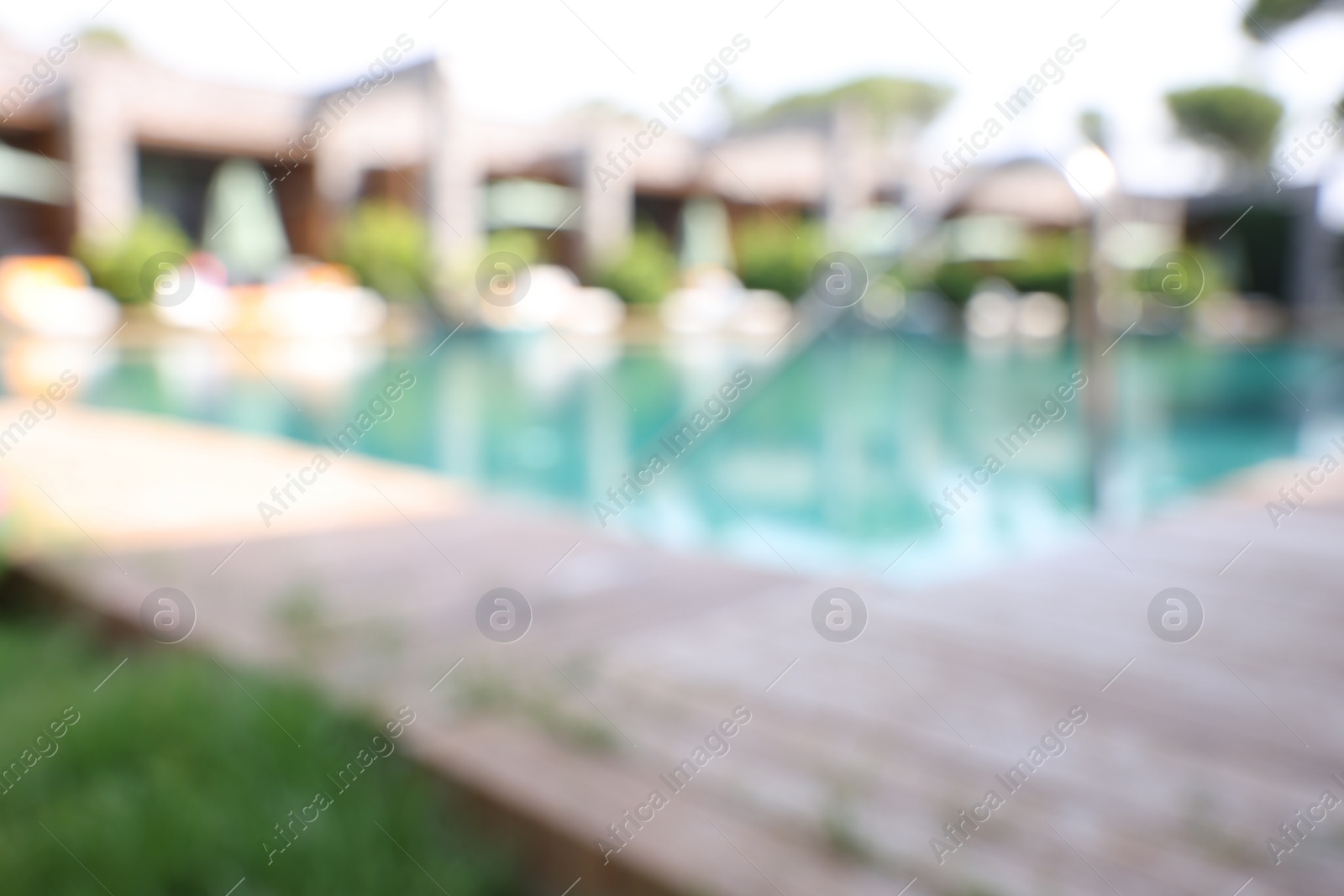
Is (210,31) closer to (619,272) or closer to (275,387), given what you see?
(275,387)

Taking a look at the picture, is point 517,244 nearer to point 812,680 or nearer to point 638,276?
point 638,276

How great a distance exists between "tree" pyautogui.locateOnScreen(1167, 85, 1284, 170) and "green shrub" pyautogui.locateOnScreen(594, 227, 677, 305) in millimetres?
17983

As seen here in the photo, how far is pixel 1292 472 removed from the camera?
4141 millimetres

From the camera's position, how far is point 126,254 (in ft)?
42.5

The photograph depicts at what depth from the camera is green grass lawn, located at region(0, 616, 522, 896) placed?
55.7 inches

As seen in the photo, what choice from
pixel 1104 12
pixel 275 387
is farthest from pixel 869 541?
pixel 275 387

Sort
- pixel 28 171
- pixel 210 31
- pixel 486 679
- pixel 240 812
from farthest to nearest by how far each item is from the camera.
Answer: pixel 28 171, pixel 210 31, pixel 486 679, pixel 240 812

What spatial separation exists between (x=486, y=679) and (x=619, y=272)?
49.7 ft

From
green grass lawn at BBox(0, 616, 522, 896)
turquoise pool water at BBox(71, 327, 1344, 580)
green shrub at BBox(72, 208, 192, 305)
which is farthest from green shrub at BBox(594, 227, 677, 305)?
green grass lawn at BBox(0, 616, 522, 896)

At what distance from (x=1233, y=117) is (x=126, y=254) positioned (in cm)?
2656

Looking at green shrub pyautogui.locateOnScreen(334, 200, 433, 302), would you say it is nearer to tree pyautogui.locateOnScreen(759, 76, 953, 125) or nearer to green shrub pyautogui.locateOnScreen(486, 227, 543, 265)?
green shrub pyautogui.locateOnScreen(486, 227, 543, 265)

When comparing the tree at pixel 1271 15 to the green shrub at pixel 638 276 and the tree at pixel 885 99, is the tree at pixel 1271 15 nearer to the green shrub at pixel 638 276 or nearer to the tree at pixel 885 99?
the green shrub at pixel 638 276

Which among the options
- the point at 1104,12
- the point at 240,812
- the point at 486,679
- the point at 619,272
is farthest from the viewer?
the point at 619,272

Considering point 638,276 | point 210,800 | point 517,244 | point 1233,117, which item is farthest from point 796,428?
point 1233,117
